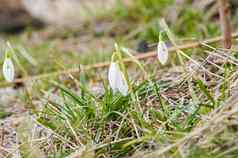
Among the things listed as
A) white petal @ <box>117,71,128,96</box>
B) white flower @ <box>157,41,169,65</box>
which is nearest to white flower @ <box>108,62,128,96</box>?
white petal @ <box>117,71,128,96</box>

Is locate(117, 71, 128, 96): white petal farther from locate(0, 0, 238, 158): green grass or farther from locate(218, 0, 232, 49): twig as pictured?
locate(218, 0, 232, 49): twig

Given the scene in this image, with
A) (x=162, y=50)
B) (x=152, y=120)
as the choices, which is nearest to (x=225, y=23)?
(x=162, y=50)

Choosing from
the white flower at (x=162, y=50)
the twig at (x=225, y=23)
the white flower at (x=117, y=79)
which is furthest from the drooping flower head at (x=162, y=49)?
the twig at (x=225, y=23)

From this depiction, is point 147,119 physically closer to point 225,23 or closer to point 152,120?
point 152,120

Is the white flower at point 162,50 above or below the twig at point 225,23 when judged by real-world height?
below

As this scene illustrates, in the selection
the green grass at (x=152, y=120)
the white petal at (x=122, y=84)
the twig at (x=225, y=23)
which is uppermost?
the twig at (x=225, y=23)

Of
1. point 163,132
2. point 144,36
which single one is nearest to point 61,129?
point 163,132

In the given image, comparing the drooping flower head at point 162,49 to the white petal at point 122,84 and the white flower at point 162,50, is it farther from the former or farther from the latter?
the white petal at point 122,84

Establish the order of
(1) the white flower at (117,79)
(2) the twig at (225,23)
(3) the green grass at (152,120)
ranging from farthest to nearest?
(2) the twig at (225,23), (1) the white flower at (117,79), (3) the green grass at (152,120)

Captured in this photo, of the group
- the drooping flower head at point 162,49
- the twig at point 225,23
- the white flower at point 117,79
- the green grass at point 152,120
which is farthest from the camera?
the twig at point 225,23
